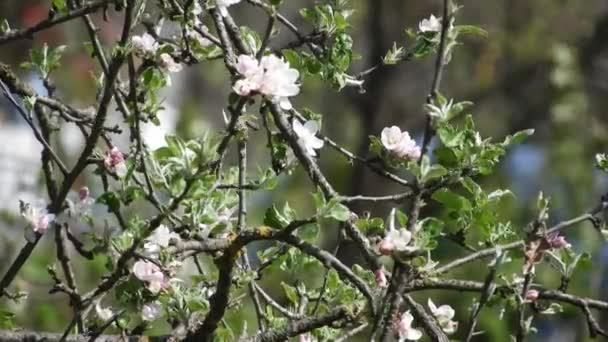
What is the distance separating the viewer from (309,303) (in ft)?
7.29

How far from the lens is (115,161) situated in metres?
2.09

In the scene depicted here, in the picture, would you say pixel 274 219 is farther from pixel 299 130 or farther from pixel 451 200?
pixel 451 200

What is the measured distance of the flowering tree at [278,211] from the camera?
69.3 inches

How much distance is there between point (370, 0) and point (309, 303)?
5.51m

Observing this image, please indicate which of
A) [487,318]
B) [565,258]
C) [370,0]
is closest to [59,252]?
[565,258]

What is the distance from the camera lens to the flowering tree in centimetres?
176

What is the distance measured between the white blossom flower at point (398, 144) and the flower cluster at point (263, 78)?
0.88 ft

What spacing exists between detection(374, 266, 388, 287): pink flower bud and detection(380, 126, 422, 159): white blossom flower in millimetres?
209

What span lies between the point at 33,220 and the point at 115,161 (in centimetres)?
17

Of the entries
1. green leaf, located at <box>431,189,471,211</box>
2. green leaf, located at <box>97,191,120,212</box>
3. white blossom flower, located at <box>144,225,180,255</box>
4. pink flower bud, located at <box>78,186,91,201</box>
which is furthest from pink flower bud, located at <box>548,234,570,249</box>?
pink flower bud, located at <box>78,186,91,201</box>

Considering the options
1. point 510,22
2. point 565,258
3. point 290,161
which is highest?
point 510,22

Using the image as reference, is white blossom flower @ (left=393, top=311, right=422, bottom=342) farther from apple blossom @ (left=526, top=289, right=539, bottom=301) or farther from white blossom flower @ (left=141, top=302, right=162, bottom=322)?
white blossom flower @ (left=141, top=302, right=162, bottom=322)

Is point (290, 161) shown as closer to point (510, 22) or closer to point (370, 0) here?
point (370, 0)

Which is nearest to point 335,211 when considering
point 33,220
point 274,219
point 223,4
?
point 274,219
